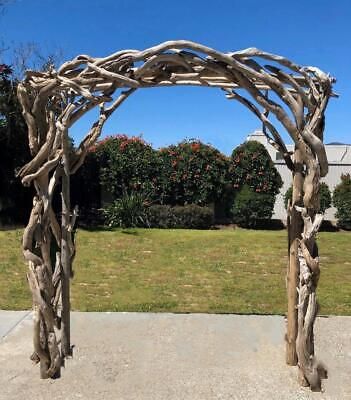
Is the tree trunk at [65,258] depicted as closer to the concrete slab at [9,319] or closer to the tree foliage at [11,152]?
the concrete slab at [9,319]

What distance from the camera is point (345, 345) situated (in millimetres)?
4418

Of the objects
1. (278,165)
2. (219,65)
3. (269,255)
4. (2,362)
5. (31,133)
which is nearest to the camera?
(219,65)

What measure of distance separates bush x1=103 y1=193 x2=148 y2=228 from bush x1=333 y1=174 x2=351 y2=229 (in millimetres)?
5318

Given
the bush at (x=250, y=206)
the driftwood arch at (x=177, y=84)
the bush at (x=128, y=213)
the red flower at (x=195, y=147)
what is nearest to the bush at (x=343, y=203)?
the bush at (x=250, y=206)

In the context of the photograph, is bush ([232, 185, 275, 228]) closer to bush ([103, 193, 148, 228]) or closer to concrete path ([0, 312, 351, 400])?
bush ([103, 193, 148, 228])

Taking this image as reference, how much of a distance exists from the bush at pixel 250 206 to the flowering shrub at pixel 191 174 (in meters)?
0.56

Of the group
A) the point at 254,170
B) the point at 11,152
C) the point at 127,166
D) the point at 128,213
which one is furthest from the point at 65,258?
the point at 254,170

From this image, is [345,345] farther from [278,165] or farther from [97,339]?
[278,165]

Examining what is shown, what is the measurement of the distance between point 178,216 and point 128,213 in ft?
4.30

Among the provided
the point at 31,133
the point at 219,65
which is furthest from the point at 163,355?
the point at 219,65

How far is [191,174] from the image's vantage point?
12797 mm

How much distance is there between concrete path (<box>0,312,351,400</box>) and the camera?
3434 mm

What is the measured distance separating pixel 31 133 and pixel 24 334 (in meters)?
2.06

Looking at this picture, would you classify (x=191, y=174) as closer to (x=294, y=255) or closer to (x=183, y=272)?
(x=183, y=272)
